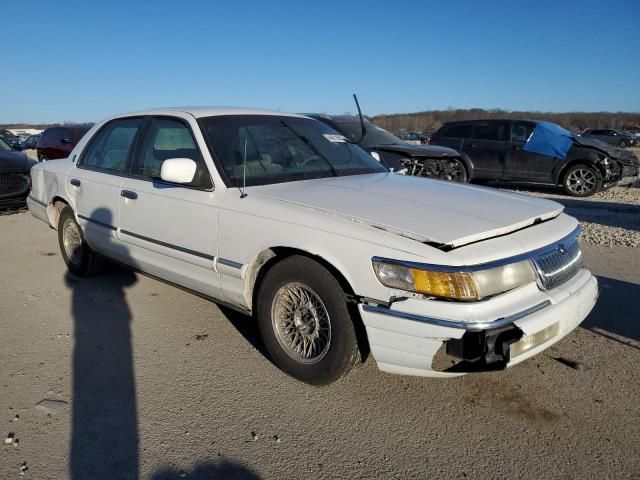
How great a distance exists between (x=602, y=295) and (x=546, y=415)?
223cm

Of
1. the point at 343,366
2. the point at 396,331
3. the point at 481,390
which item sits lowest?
the point at 481,390

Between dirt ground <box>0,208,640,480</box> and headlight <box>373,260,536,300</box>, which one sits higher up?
headlight <box>373,260,536,300</box>

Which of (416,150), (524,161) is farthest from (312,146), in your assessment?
(524,161)

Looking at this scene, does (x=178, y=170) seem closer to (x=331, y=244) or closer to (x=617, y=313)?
(x=331, y=244)

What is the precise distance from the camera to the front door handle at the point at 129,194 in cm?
411

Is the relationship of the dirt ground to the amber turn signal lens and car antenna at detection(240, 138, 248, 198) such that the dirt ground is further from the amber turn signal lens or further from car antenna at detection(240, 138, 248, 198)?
car antenna at detection(240, 138, 248, 198)

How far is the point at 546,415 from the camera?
111 inches

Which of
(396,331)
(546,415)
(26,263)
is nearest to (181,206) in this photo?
(396,331)

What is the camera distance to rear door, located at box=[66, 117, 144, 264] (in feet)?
14.5

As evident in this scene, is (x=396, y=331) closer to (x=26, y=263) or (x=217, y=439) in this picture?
(x=217, y=439)

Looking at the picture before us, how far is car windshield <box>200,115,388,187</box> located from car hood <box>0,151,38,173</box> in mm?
6495

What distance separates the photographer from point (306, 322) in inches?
122

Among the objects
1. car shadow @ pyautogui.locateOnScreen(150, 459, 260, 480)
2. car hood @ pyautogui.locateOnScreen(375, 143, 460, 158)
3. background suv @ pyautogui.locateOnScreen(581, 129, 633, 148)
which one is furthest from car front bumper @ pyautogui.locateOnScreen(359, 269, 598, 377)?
background suv @ pyautogui.locateOnScreen(581, 129, 633, 148)

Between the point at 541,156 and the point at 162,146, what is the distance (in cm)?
944
